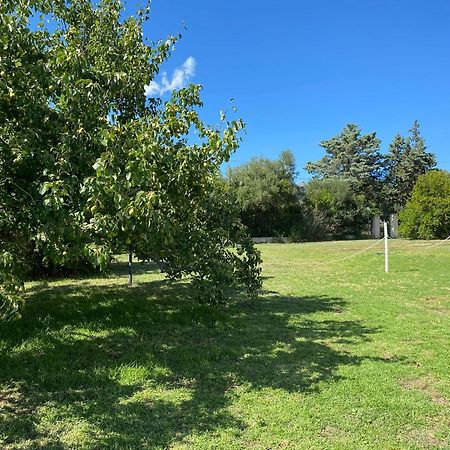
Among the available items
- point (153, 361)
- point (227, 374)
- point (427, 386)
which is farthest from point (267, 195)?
point (427, 386)

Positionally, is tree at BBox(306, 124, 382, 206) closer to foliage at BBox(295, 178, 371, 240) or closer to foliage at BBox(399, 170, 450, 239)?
foliage at BBox(295, 178, 371, 240)

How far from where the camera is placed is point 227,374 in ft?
14.3

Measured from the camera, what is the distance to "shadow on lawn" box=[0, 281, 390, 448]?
3342mm

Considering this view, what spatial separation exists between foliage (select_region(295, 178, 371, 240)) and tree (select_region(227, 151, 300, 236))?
99 centimetres

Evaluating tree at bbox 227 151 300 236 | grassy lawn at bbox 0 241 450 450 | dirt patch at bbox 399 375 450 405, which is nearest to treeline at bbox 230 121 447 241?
tree at bbox 227 151 300 236

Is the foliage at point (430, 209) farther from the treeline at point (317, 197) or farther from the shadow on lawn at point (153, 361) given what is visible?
the shadow on lawn at point (153, 361)

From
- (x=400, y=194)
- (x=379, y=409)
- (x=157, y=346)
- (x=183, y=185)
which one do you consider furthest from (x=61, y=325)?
(x=400, y=194)

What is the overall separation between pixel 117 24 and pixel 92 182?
4.42 m

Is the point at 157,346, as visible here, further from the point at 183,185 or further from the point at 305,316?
the point at 305,316

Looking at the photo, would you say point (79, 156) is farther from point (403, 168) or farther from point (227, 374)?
point (403, 168)

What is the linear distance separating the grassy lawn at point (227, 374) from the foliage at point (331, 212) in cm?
2406

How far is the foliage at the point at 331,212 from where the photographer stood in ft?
106

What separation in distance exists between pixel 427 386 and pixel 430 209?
66.0 feet

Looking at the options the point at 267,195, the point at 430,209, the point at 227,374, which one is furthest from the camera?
the point at 267,195
